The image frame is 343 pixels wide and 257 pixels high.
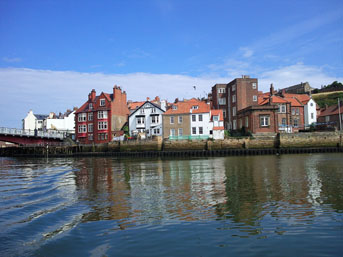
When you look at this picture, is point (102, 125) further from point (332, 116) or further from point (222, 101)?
point (332, 116)

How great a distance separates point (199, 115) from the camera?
207 ft

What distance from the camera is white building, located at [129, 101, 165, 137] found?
231ft

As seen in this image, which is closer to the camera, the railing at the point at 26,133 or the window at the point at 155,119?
the railing at the point at 26,133

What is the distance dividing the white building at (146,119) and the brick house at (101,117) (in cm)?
476

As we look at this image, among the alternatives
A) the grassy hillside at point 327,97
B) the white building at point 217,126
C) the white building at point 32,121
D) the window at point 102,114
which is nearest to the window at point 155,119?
the window at point 102,114

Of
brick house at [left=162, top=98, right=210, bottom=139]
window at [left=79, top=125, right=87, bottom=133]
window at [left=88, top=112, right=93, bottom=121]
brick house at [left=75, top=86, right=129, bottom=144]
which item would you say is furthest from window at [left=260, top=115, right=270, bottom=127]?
window at [left=79, top=125, right=87, bottom=133]

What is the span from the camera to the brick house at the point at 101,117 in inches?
2953

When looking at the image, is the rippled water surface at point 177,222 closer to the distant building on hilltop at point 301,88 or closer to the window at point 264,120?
the window at point 264,120

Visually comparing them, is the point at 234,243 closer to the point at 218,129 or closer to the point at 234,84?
the point at 218,129

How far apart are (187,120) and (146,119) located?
12134 millimetres

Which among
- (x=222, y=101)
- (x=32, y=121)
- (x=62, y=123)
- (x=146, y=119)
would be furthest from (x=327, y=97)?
(x=32, y=121)

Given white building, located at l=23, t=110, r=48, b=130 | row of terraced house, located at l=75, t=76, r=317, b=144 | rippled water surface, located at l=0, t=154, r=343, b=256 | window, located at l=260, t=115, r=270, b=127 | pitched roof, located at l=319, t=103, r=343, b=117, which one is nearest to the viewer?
rippled water surface, located at l=0, t=154, r=343, b=256

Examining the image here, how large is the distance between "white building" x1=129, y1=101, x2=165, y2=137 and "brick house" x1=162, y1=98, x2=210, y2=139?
518 centimetres

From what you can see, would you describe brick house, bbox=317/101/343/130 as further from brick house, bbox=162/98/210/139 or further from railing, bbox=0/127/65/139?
railing, bbox=0/127/65/139
